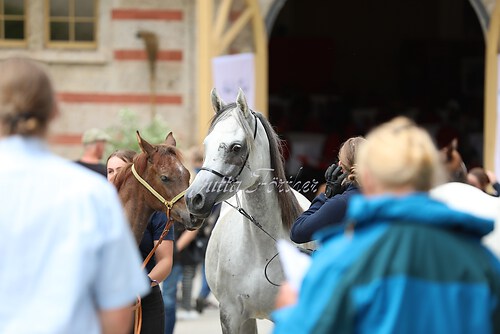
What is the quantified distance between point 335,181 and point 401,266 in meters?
2.59

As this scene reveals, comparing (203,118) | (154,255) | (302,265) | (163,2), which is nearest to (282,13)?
(163,2)

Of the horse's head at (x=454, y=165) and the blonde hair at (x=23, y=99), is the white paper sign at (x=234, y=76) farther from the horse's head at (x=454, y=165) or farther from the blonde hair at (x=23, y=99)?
the blonde hair at (x=23, y=99)

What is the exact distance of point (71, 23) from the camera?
13992 mm

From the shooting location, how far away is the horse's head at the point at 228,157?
5555mm

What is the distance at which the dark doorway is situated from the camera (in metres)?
16.1

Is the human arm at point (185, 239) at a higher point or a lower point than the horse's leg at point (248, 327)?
lower

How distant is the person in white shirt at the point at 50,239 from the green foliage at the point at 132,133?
8390 mm

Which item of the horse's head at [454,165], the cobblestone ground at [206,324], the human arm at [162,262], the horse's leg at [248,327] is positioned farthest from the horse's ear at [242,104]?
the cobblestone ground at [206,324]

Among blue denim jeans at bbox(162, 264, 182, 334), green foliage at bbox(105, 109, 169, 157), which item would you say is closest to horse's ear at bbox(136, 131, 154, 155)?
blue denim jeans at bbox(162, 264, 182, 334)

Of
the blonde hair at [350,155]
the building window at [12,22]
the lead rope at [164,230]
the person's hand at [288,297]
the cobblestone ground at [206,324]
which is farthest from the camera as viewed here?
the building window at [12,22]

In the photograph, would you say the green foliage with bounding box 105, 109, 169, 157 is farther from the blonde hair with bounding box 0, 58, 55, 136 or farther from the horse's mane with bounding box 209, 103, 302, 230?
the blonde hair with bounding box 0, 58, 55, 136

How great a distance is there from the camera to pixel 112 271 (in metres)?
2.94

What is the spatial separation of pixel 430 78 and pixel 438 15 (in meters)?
1.10

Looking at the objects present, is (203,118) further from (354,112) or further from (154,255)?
(154,255)
